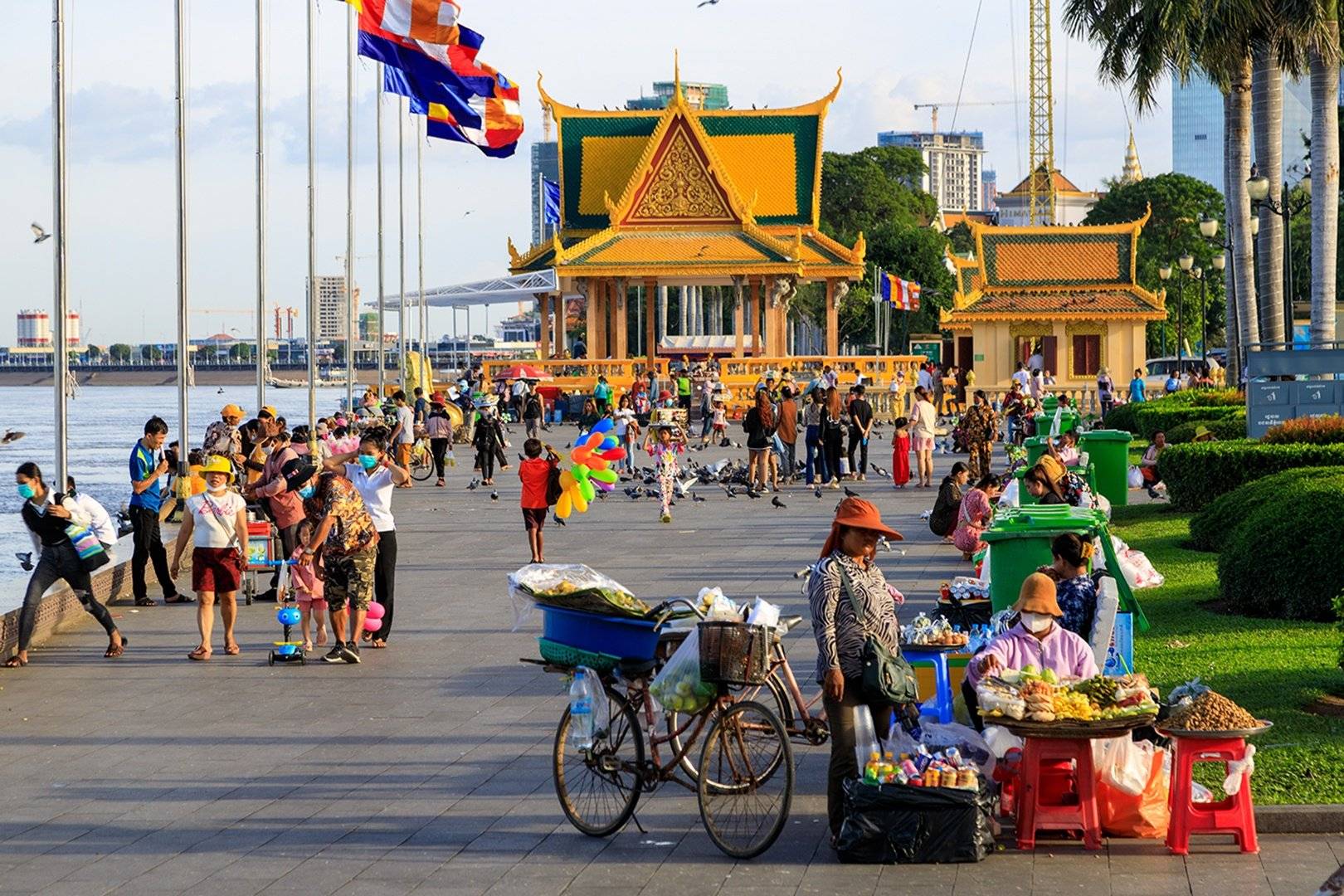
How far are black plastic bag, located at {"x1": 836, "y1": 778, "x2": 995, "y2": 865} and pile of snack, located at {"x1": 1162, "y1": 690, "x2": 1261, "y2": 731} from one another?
1060mm

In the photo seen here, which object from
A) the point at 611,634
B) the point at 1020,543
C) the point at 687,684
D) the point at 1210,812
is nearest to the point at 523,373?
the point at 1020,543

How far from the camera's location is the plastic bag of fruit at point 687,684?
872cm

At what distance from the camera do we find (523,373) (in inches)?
2325

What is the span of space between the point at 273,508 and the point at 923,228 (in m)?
86.9

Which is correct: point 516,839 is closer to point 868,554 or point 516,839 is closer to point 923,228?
point 868,554

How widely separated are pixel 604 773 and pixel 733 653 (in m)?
1.06

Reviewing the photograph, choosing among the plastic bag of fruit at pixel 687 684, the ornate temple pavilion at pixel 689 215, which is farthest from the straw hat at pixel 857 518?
the ornate temple pavilion at pixel 689 215

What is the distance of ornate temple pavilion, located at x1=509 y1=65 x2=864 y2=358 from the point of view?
60.3 metres

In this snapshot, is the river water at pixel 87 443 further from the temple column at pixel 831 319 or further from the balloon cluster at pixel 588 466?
the temple column at pixel 831 319

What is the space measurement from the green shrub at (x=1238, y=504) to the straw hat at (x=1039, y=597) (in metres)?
7.54

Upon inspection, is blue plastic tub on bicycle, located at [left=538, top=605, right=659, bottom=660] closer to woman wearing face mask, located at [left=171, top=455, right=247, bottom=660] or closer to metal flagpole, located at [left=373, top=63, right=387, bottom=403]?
woman wearing face mask, located at [left=171, top=455, right=247, bottom=660]

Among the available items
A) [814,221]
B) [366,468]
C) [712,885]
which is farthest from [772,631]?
[814,221]

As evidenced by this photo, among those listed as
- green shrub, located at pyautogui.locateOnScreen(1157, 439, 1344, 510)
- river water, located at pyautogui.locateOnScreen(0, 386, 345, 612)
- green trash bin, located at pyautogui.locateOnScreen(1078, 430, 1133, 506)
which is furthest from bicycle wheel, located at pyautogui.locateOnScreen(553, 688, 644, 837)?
green trash bin, located at pyautogui.locateOnScreen(1078, 430, 1133, 506)

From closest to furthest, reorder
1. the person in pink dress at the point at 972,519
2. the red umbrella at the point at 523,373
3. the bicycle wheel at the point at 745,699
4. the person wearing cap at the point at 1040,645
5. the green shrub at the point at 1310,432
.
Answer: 1. the bicycle wheel at the point at 745,699
2. the person wearing cap at the point at 1040,645
3. the person in pink dress at the point at 972,519
4. the green shrub at the point at 1310,432
5. the red umbrella at the point at 523,373
